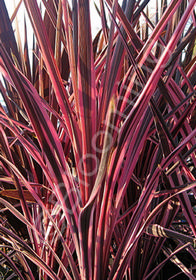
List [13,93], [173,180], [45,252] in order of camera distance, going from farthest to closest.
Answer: [13,93] → [45,252] → [173,180]

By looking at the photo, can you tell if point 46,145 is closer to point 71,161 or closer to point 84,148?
point 84,148

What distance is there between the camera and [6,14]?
0.38 metres

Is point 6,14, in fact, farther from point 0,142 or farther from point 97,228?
point 97,228

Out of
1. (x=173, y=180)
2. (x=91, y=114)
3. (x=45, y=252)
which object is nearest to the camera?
(x=91, y=114)

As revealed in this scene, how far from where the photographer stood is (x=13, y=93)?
654 millimetres

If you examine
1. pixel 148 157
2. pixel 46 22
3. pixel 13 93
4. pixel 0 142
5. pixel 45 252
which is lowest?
pixel 45 252

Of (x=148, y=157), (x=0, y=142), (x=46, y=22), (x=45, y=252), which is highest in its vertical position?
(x=46, y=22)

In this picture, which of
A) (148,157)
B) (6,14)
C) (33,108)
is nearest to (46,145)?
(33,108)

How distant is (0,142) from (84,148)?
20cm

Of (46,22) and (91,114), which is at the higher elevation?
(46,22)

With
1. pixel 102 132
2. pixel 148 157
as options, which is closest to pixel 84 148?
pixel 102 132

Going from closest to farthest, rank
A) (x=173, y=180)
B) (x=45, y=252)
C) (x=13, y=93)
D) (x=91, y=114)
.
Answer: (x=91, y=114) < (x=173, y=180) < (x=45, y=252) < (x=13, y=93)

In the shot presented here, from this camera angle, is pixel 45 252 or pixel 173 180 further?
pixel 45 252

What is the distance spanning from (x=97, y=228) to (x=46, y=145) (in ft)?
0.42
